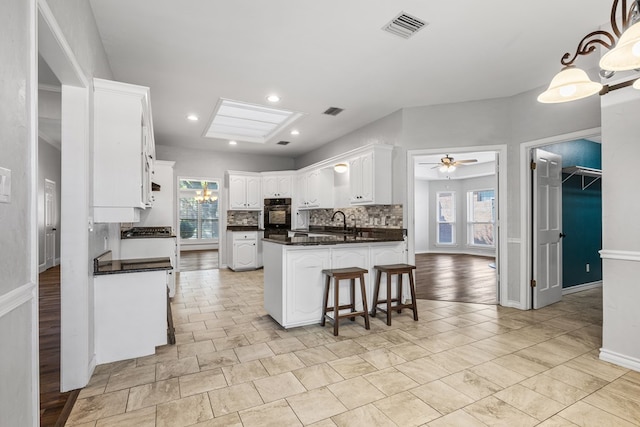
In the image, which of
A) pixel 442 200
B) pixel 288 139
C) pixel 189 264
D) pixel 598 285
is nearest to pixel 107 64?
pixel 288 139

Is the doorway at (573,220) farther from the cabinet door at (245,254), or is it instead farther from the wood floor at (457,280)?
the cabinet door at (245,254)

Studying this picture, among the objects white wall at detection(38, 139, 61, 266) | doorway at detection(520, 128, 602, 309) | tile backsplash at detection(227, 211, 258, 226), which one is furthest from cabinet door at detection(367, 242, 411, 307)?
white wall at detection(38, 139, 61, 266)

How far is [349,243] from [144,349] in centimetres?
226

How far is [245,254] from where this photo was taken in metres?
7.16

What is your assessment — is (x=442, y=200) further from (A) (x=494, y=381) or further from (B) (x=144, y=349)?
(B) (x=144, y=349)

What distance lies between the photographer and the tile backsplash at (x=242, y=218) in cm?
772

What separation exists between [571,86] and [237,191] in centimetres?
654

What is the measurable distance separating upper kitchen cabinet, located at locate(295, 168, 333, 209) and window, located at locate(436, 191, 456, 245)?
579 cm

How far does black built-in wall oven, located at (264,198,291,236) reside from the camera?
7.58 m

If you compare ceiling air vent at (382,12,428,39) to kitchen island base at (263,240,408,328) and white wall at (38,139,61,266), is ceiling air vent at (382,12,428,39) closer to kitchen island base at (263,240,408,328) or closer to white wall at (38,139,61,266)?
kitchen island base at (263,240,408,328)

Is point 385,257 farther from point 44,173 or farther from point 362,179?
point 44,173

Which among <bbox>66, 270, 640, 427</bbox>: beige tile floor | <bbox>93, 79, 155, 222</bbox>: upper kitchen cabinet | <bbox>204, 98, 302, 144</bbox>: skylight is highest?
<bbox>204, 98, 302, 144</bbox>: skylight

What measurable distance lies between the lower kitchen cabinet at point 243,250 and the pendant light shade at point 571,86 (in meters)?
6.21

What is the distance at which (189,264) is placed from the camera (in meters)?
8.16
